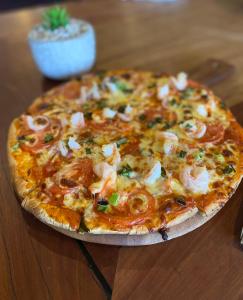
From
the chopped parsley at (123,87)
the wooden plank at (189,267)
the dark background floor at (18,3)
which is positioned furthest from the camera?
the dark background floor at (18,3)

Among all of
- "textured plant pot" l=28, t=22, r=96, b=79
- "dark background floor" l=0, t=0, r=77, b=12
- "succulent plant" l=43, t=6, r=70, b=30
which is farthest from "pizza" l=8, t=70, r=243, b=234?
"dark background floor" l=0, t=0, r=77, b=12

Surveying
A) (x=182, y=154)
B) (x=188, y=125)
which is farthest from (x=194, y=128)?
(x=182, y=154)

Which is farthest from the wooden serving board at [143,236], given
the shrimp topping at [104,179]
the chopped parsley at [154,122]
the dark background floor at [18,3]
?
the dark background floor at [18,3]

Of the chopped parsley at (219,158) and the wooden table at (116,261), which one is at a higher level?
the chopped parsley at (219,158)

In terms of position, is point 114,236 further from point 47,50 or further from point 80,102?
point 47,50

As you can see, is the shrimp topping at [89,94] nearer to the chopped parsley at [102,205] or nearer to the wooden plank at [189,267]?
the chopped parsley at [102,205]

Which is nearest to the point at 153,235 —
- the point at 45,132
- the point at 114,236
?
the point at 114,236
